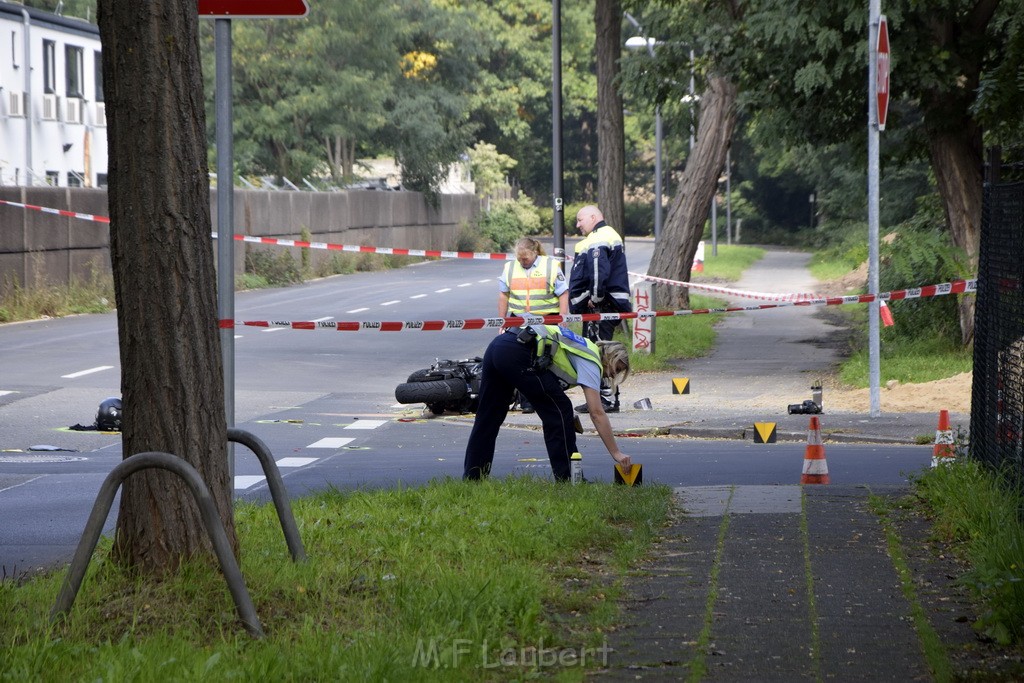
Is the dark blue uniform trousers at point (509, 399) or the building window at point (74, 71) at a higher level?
the building window at point (74, 71)

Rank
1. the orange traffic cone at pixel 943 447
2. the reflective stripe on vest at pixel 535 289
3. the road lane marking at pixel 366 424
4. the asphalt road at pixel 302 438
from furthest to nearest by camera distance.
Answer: the road lane marking at pixel 366 424 → the reflective stripe on vest at pixel 535 289 → the asphalt road at pixel 302 438 → the orange traffic cone at pixel 943 447

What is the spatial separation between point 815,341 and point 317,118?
1429 inches

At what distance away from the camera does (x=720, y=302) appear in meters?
32.1

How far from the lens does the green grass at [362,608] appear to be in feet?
15.4

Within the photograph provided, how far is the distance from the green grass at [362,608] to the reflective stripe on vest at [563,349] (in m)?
1.89

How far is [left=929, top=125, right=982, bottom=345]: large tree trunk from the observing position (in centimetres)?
1820

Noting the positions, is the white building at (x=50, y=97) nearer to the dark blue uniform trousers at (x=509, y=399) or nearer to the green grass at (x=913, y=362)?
the green grass at (x=913, y=362)

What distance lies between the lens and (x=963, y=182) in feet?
59.9

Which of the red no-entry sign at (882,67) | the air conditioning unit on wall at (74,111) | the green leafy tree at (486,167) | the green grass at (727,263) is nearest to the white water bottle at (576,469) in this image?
the red no-entry sign at (882,67)

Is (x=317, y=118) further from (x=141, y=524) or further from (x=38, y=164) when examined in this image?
(x=141, y=524)

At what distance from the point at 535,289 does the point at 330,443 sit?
6.95ft

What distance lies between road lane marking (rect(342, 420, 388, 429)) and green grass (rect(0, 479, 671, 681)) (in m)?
6.17

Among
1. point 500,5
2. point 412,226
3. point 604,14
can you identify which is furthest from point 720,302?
point 500,5

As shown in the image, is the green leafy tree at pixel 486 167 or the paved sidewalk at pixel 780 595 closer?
the paved sidewalk at pixel 780 595
